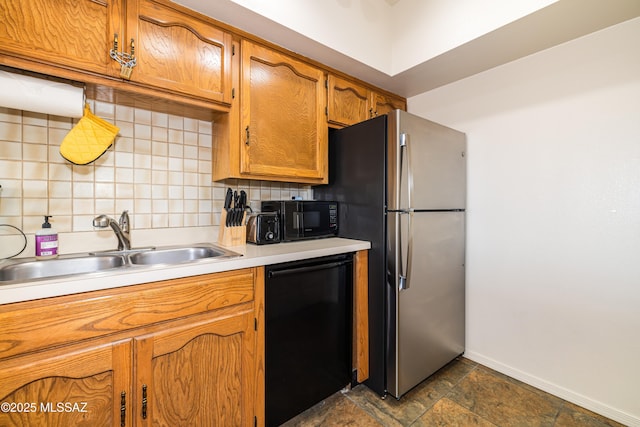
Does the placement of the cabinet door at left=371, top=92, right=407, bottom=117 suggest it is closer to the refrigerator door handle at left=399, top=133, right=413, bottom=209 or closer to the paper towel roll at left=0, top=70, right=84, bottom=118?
the refrigerator door handle at left=399, top=133, right=413, bottom=209

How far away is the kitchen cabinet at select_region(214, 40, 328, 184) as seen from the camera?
60.2 inches

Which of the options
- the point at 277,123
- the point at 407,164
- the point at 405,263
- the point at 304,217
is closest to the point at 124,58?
the point at 277,123

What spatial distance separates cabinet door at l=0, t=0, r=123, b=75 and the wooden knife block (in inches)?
35.3

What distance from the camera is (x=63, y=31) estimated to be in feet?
3.58

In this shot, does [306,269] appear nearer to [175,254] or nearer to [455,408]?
[175,254]

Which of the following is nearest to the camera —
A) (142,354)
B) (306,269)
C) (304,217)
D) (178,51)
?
(142,354)

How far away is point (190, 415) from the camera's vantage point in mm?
1099

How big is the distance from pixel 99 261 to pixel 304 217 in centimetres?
111

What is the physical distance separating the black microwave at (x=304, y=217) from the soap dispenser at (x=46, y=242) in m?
1.01

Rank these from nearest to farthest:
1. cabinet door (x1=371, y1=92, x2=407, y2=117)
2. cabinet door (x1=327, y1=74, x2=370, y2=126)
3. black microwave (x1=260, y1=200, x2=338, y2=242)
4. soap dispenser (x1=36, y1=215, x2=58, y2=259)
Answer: soap dispenser (x1=36, y1=215, x2=58, y2=259), black microwave (x1=260, y1=200, x2=338, y2=242), cabinet door (x1=327, y1=74, x2=370, y2=126), cabinet door (x1=371, y1=92, x2=407, y2=117)

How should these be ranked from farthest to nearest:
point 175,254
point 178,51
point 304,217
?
point 304,217 < point 175,254 < point 178,51

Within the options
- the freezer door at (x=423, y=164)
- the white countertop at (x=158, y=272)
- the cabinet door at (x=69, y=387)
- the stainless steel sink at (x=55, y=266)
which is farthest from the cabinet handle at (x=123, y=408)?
the freezer door at (x=423, y=164)

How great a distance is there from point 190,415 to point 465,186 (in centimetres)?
216

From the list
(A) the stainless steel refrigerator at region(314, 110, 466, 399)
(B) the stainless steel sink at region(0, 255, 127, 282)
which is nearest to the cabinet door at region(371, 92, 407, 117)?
(A) the stainless steel refrigerator at region(314, 110, 466, 399)
